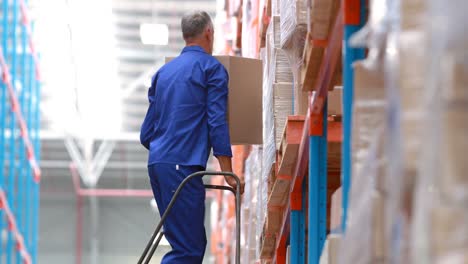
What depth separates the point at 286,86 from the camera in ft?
19.3

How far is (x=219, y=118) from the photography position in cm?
595

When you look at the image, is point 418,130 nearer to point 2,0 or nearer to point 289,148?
point 289,148

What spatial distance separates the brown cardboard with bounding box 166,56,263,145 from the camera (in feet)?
21.1

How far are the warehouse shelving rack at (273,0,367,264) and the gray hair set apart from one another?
1063 mm

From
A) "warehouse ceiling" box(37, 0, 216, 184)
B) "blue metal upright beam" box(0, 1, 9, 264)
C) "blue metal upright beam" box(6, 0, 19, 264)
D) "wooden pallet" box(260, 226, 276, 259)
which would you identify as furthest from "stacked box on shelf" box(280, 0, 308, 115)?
"warehouse ceiling" box(37, 0, 216, 184)

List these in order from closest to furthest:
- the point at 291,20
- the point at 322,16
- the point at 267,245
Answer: the point at 322,16, the point at 291,20, the point at 267,245

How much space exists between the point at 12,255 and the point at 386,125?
47.5 ft

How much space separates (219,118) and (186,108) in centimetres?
22

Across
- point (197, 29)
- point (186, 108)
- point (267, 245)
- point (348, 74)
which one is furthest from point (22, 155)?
point (348, 74)

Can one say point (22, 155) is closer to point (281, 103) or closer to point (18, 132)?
point (18, 132)

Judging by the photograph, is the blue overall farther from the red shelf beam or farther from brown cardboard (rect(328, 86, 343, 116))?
brown cardboard (rect(328, 86, 343, 116))

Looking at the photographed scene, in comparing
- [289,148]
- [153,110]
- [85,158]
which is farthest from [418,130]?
[85,158]

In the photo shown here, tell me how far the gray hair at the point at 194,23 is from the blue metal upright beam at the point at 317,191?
5.72 ft

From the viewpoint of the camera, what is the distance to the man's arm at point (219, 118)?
232 inches
